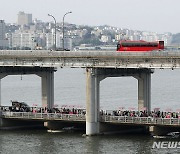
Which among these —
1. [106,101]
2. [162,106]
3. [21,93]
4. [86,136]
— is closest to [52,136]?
[86,136]

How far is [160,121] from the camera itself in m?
63.7

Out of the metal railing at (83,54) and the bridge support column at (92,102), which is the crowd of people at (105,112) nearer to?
the bridge support column at (92,102)

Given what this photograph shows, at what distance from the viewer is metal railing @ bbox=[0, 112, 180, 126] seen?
6346cm

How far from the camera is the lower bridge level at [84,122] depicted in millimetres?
64188

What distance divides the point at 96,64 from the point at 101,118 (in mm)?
5136

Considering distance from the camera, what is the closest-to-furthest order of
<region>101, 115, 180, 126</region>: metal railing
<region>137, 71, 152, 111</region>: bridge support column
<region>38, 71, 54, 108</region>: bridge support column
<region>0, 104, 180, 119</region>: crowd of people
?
1. <region>101, 115, 180, 126</region>: metal railing
2. <region>0, 104, 180, 119</region>: crowd of people
3. <region>137, 71, 152, 111</region>: bridge support column
4. <region>38, 71, 54, 108</region>: bridge support column

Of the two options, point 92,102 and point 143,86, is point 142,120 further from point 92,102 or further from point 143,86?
point 143,86

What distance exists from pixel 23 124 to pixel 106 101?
35.6 metres

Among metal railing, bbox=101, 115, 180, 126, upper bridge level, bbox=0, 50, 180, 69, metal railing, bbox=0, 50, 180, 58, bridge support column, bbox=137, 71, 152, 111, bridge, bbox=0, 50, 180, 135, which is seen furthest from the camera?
bridge support column, bbox=137, 71, 152, 111

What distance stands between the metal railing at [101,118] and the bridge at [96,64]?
1.10 ft

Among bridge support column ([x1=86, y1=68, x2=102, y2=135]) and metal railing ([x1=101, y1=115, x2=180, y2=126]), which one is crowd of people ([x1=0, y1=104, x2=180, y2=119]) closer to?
metal railing ([x1=101, y1=115, x2=180, y2=126])

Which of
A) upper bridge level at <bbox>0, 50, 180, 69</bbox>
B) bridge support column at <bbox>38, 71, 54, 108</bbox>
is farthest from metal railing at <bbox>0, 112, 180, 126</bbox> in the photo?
bridge support column at <bbox>38, 71, 54, 108</bbox>

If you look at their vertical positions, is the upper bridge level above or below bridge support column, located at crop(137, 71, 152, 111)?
above

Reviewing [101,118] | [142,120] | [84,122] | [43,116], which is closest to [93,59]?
[101,118]
